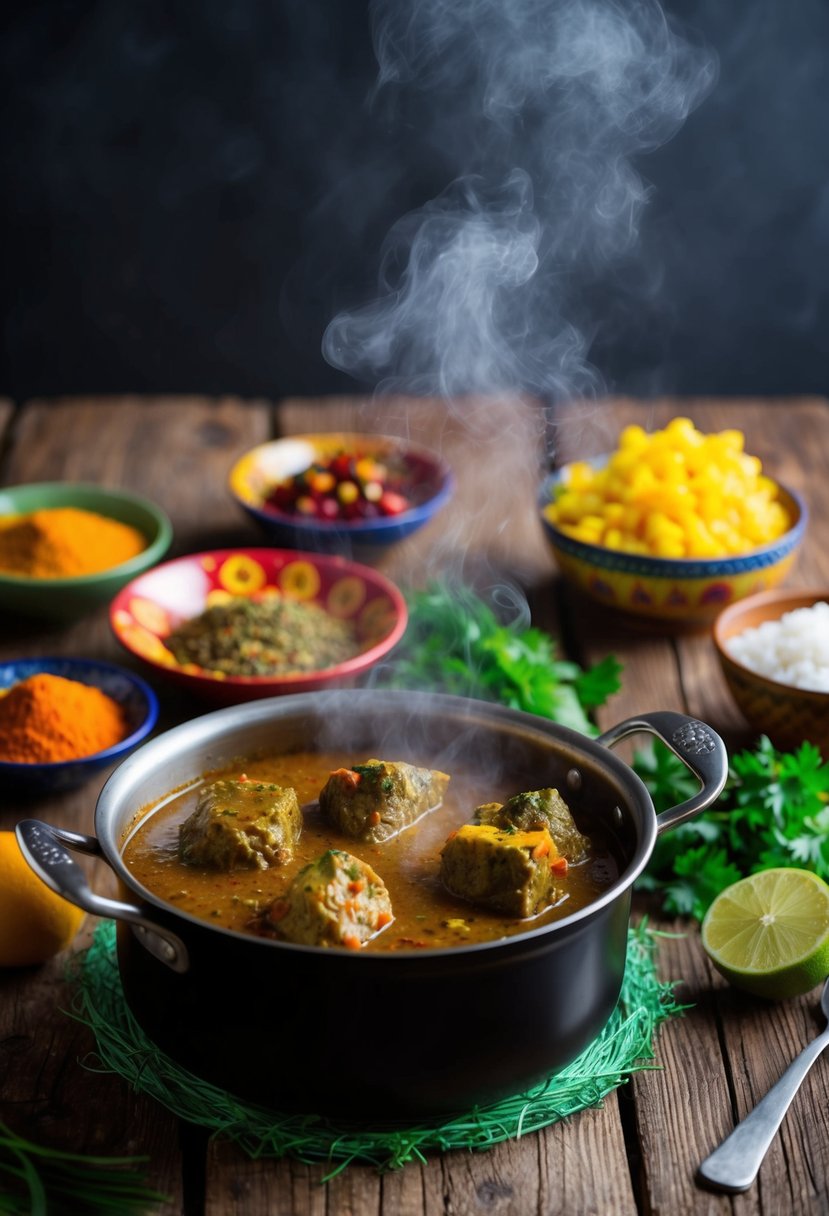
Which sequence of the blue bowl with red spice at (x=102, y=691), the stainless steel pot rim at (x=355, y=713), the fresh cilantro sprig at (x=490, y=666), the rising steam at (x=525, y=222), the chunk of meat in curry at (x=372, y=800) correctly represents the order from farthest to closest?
the rising steam at (x=525, y=222)
the fresh cilantro sprig at (x=490, y=666)
the blue bowl with red spice at (x=102, y=691)
the chunk of meat in curry at (x=372, y=800)
the stainless steel pot rim at (x=355, y=713)

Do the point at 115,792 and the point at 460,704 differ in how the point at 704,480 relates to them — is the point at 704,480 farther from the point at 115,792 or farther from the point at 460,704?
the point at 115,792

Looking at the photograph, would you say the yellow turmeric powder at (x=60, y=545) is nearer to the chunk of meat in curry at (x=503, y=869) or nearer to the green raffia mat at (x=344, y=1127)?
the green raffia mat at (x=344, y=1127)

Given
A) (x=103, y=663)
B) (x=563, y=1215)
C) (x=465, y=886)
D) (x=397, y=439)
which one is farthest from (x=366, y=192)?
(x=563, y=1215)

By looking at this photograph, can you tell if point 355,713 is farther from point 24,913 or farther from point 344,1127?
point 344,1127

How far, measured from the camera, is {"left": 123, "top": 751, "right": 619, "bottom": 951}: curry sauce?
7.22ft

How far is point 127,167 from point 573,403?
3.02m

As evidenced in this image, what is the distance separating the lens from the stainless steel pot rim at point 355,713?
1.93 metres

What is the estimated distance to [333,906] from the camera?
6.87 ft

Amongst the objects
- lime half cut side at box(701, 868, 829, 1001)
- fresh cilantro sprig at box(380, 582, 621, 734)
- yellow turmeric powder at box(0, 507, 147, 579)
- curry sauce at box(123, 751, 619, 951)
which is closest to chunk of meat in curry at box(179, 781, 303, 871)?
curry sauce at box(123, 751, 619, 951)

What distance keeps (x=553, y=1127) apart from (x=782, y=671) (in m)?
1.57

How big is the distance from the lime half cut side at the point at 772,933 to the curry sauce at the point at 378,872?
30 cm

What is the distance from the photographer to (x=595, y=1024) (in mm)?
2213

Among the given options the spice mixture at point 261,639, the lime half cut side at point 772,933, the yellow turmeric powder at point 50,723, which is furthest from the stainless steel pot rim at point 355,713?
the spice mixture at point 261,639

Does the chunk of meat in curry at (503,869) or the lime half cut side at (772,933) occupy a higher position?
the chunk of meat in curry at (503,869)
